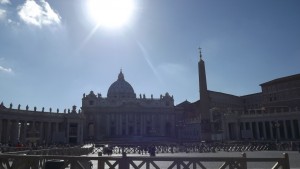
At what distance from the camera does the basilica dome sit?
440 ft

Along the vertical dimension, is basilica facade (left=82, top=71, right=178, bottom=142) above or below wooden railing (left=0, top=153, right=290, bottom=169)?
above

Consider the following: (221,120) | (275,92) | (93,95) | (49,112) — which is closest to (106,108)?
(93,95)

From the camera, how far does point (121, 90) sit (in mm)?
135875

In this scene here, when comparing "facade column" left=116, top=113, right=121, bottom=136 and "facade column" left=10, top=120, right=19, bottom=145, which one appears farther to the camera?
"facade column" left=116, top=113, right=121, bottom=136

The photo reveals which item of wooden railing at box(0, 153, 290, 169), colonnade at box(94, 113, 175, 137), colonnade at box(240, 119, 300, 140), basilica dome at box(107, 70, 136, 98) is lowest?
wooden railing at box(0, 153, 290, 169)

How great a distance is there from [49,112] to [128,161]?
2790 inches

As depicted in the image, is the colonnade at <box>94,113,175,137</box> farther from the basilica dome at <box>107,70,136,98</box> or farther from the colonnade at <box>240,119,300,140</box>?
the colonnade at <box>240,119,300,140</box>

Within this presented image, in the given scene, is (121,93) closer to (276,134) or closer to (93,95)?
(93,95)

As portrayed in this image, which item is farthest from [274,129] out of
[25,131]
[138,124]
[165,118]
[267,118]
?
[25,131]

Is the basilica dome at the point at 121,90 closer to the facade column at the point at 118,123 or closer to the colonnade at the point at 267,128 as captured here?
the facade column at the point at 118,123

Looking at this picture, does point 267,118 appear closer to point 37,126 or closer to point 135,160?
A: point 37,126

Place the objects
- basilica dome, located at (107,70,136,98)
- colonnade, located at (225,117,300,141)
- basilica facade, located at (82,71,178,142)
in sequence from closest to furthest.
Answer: colonnade, located at (225,117,300,141) → basilica facade, located at (82,71,178,142) → basilica dome, located at (107,70,136,98)

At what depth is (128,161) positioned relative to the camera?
7.65 m

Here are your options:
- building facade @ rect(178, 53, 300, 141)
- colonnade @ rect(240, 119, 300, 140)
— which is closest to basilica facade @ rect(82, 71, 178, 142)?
building facade @ rect(178, 53, 300, 141)
